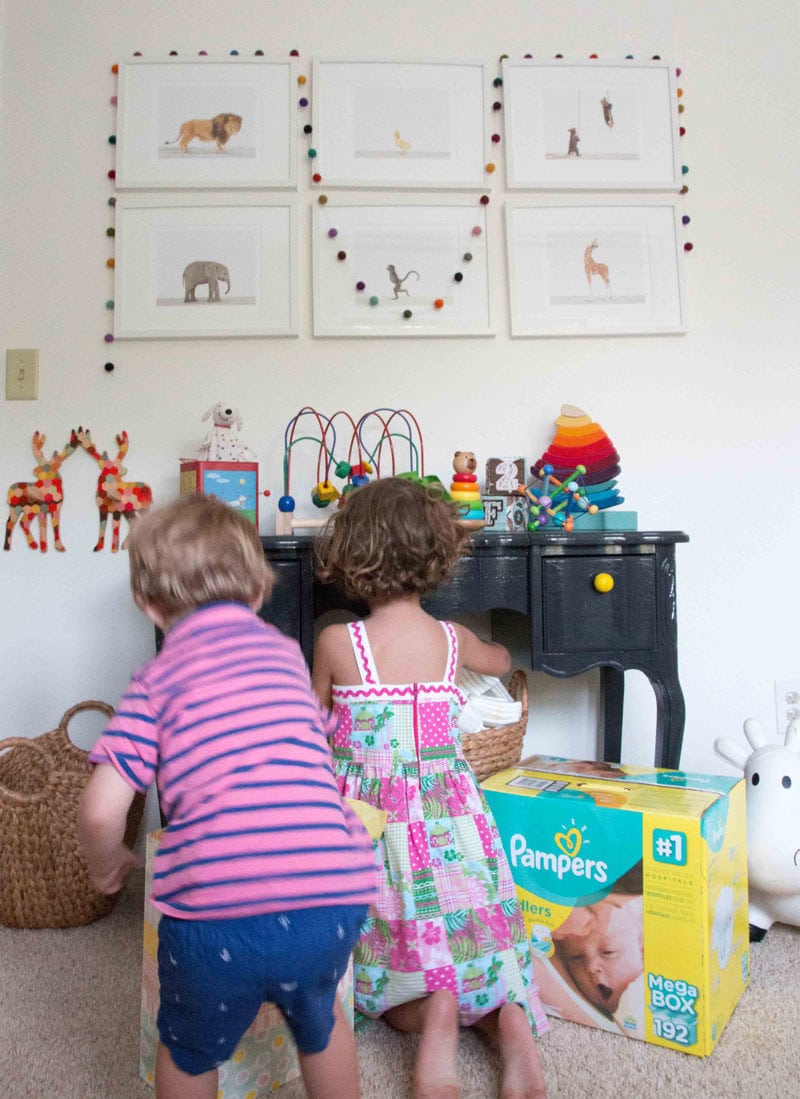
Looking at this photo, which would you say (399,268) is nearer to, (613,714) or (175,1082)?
(613,714)

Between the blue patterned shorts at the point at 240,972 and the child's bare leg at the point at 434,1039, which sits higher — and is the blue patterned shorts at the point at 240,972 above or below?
above

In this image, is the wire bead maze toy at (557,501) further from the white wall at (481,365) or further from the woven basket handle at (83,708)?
the woven basket handle at (83,708)

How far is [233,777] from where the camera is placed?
92 centimetres

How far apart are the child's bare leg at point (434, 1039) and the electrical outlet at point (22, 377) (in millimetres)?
1747

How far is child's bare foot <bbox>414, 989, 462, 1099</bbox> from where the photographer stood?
114 cm

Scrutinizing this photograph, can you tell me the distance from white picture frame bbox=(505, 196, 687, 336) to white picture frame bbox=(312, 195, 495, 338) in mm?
106

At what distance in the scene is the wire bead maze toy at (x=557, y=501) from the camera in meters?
1.96

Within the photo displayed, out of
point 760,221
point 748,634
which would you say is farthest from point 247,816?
point 760,221

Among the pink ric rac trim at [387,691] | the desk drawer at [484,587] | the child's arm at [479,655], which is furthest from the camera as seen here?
the desk drawer at [484,587]

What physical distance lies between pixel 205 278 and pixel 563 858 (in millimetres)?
1672

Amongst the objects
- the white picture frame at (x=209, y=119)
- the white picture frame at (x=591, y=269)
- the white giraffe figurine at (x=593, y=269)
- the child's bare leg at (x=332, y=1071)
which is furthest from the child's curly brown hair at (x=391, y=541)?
the white picture frame at (x=209, y=119)

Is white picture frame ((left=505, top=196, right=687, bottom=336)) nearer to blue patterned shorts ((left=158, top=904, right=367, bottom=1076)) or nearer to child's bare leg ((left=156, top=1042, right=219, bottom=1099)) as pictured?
blue patterned shorts ((left=158, top=904, right=367, bottom=1076))

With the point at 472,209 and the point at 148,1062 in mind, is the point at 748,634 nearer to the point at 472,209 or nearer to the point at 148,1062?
the point at 472,209

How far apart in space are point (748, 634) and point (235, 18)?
7.16 ft
